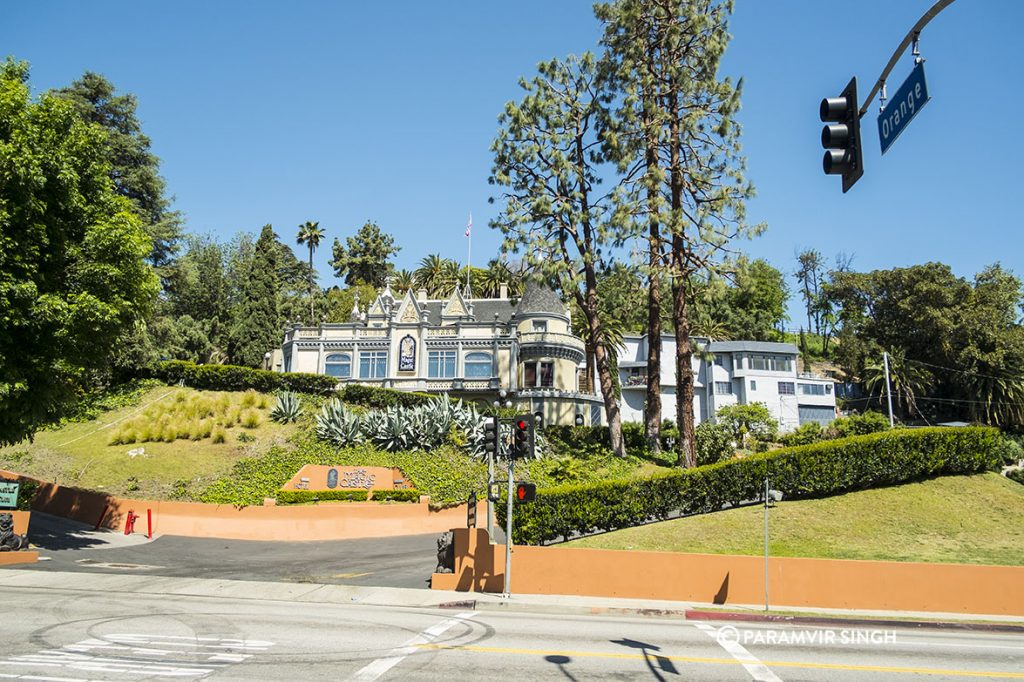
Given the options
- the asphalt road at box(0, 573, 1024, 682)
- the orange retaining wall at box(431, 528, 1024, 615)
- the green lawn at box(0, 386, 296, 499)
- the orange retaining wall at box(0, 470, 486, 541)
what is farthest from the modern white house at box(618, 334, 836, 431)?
the asphalt road at box(0, 573, 1024, 682)

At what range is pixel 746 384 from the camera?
234 ft

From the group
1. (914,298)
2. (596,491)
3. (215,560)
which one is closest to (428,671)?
(596,491)

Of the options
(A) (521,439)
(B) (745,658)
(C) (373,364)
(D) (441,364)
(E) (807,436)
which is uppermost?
(C) (373,364)

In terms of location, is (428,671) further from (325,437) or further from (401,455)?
(325,437)

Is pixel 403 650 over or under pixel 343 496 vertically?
under

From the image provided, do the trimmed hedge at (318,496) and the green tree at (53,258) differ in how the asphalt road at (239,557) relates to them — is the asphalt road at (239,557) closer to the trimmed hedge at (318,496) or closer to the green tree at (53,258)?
the trimmed hedge at (318,496)

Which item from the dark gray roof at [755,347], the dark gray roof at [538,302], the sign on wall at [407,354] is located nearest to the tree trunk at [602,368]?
the dark gray roof at [538,302]

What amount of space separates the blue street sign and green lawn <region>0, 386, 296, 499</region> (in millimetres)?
34664

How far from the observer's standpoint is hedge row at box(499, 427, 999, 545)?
23.9 meters

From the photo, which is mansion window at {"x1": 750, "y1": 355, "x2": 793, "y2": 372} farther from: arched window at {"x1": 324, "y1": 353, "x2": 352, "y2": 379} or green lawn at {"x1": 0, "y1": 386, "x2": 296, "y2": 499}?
→ green lawn at {"x1": 0, "y1": 386, "x2": 296, "y2": 499}

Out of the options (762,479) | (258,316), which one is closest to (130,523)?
(762,479)

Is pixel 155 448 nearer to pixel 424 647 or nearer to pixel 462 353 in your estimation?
pixel 462 353

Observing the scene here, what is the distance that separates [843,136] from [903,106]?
0.72 m

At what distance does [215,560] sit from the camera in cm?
2533
